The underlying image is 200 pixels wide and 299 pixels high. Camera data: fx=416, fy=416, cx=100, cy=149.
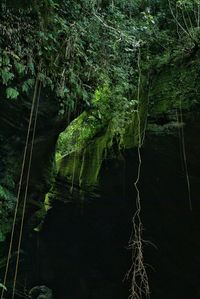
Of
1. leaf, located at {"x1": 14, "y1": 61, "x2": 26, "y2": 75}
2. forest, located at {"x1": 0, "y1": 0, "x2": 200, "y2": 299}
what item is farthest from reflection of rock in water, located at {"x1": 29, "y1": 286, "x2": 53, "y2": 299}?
leaf, located at {"x1": 14, "y1": 61, "x2": 26, "y2": 75}

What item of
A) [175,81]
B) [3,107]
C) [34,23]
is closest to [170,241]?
[175,81]

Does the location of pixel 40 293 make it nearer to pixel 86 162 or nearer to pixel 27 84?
pixel 86 162

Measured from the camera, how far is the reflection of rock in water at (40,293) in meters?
10.5

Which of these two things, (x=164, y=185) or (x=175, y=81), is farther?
(x=164, y=185)

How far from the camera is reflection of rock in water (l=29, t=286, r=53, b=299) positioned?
10523mm

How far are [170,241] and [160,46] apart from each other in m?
4.26

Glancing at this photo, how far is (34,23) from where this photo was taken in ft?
16.2

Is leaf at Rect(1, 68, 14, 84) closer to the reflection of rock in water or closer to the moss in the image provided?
the moss

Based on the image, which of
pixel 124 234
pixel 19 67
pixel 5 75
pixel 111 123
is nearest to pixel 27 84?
pixel 19 67

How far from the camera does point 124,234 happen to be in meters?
9.90

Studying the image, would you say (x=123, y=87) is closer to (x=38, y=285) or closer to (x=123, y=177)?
(x=123, y=177)

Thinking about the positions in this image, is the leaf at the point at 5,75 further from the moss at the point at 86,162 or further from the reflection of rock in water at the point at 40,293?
the reflection of rock in water at the point at 40,293

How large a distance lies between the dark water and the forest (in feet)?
0.10

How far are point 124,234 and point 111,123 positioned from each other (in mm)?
3849
